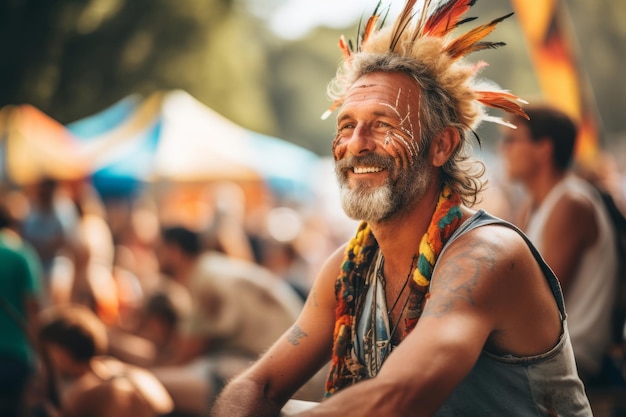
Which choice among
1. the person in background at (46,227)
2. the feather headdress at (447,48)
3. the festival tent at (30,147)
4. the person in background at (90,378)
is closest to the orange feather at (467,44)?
the feather headdress at (447,48)

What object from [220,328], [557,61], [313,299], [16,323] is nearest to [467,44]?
[313,299]

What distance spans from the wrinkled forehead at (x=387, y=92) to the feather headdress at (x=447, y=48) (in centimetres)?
10

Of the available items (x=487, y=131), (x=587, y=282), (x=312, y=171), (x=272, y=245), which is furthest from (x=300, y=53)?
(x=587, y=282)

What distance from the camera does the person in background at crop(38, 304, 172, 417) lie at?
5.01 metres

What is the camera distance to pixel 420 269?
2.91 metres

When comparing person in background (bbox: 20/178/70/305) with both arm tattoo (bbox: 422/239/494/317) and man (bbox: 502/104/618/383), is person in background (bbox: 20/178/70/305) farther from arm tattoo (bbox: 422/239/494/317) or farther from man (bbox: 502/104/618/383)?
arm tattoo (bbox: 422/239/494/317)

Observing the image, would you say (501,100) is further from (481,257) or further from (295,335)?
(295,335)

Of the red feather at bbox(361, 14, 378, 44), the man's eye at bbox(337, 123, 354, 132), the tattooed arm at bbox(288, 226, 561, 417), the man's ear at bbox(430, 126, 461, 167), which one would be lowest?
the tattooed arm at bbox(288, 226, 561, 417)

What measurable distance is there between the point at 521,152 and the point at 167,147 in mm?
10645

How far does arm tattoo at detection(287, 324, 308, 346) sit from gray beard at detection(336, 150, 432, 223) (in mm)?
564

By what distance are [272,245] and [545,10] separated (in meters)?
4.11

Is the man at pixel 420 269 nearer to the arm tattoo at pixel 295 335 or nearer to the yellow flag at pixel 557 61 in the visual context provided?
the arm tattoo at pixel 295 335

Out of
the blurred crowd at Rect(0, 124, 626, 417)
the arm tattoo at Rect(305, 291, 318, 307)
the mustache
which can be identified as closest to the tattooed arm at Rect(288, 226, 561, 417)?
the mustache

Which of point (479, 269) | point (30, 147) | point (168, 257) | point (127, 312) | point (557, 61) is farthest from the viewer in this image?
point (30, 147)
